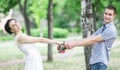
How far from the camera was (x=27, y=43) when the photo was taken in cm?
764

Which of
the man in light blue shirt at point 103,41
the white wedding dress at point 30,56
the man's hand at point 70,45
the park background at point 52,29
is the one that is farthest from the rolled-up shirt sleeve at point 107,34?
the park background at point 52,29

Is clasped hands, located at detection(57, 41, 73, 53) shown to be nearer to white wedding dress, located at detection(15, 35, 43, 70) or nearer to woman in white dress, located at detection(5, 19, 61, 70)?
woman in white dress, located at detection(5, 19, 61, 70)

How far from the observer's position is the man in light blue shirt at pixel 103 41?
677 cm

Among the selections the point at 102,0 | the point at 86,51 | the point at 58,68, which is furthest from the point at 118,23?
the point at 86,51

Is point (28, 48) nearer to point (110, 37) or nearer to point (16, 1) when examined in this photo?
point (110, 37)

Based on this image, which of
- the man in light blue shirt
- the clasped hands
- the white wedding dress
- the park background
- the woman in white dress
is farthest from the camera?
the park background

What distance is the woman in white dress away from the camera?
7582mm

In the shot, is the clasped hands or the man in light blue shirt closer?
the man in light blue shirt

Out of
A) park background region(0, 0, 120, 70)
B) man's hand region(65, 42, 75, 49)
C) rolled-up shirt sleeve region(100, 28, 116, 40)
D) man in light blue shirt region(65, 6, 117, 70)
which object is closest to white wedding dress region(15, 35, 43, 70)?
man's hand region(65, 42, 75, 49)

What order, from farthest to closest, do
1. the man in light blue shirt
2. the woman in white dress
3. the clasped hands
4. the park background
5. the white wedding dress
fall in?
the park background → the white wedding dress → the woman in white dress → the clasped hands → the man in light blue shirt

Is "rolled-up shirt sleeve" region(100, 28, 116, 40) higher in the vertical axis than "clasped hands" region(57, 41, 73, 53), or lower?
higher

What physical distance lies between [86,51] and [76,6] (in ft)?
52.8

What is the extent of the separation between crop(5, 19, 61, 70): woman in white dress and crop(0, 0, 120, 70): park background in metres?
4.15

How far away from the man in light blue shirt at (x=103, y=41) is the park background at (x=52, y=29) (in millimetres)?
4714
